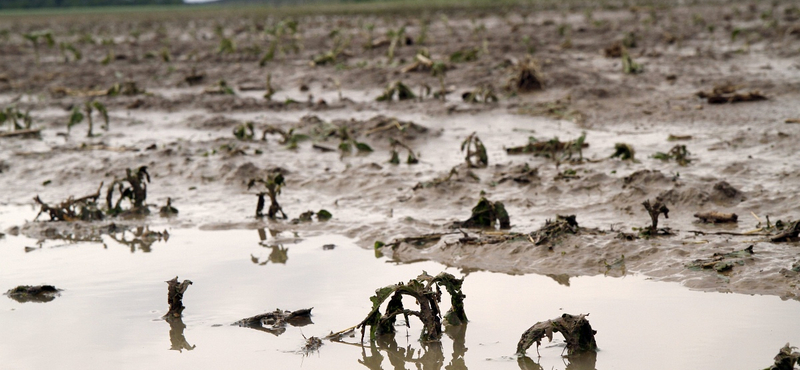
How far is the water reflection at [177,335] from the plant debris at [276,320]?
247mm

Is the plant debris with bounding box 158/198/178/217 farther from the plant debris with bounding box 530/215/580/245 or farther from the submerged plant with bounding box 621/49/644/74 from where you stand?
the submerged plant with bounding box 621/49/644/74

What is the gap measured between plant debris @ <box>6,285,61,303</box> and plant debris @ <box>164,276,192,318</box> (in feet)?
2.70

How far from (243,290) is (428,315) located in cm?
128

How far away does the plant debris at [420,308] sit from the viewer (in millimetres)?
3484

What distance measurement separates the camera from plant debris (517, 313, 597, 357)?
3.31 metres

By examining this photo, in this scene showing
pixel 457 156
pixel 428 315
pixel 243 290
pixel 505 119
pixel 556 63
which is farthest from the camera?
pixel 556 63

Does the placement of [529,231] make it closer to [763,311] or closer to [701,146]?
[763,311]

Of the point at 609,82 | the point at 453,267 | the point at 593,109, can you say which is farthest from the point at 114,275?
the point at 609,82

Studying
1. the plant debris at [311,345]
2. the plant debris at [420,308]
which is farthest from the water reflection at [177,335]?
the plant debris at [420,308]

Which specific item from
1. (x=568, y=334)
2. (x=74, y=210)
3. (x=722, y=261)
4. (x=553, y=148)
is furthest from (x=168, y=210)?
(x=722, y=261)

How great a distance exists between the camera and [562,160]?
6.84 meters

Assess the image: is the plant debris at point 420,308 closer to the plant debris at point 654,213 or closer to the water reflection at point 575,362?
the water reflection at point 575,362

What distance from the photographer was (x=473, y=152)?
271 inches

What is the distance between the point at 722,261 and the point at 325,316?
2.03 metres
